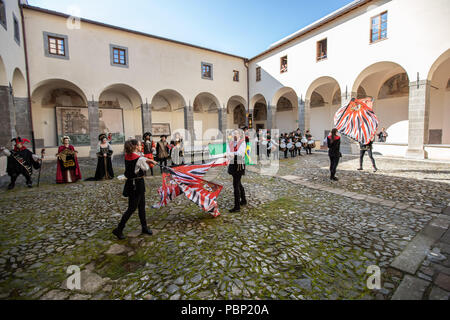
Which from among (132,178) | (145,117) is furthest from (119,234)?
(145,117)

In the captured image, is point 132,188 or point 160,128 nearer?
point 132,188

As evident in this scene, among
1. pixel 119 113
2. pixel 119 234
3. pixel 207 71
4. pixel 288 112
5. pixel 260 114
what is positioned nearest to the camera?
pixel 119 234

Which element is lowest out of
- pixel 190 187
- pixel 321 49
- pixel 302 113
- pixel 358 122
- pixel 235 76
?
pixel 190 187

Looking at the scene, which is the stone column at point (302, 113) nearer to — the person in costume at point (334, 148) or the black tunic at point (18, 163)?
the person in costume at point (334, 148)

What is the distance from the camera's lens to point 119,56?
15812mm

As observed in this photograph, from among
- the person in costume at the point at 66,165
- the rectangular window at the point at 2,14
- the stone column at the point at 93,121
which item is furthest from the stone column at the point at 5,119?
the stone column at the point at 93,121

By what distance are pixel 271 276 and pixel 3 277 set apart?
3.21 meters

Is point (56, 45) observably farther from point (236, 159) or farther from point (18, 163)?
point (236, 159)

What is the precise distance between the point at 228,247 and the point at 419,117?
535 inches

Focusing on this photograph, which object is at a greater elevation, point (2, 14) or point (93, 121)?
point (2, 14)

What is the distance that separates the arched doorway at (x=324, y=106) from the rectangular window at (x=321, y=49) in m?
3.66

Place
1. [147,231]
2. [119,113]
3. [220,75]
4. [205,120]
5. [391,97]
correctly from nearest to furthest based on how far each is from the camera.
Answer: [147,231] → [391,97] → [119,113] → [220,75] → [205,120]
